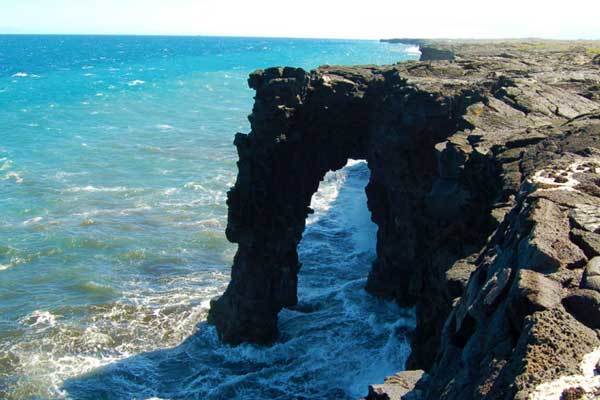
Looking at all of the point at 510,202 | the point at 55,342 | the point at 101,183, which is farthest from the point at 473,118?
the point at 101,183

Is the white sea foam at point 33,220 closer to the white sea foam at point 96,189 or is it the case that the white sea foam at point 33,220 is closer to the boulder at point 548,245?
the white sea foam at point 96,189

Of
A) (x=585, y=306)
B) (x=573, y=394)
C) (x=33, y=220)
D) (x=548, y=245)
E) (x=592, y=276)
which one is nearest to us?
(x=573, y=394)

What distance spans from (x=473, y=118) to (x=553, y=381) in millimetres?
14959

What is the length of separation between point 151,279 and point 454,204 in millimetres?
23683

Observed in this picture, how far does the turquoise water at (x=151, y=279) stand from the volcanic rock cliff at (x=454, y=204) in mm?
2287

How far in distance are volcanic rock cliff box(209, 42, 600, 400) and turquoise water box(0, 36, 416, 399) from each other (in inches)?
90.0

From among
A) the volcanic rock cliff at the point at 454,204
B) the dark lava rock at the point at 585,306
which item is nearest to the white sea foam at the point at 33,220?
the volcanic rock cliff at the point at 454,204

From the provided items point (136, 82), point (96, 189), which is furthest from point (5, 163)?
point (136, 82)

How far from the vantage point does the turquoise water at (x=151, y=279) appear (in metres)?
26.1

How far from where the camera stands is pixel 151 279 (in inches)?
1422

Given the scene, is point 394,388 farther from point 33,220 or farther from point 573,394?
point 33,220

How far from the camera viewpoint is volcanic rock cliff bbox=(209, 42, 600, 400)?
27.9 ft

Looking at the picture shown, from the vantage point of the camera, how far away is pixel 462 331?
34.3ft

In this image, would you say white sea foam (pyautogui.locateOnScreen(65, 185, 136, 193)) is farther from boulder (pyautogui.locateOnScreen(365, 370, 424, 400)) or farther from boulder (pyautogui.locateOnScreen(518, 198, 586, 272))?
boulder (pyautogui.locateOnScreen(518, 198, 586, 272))
